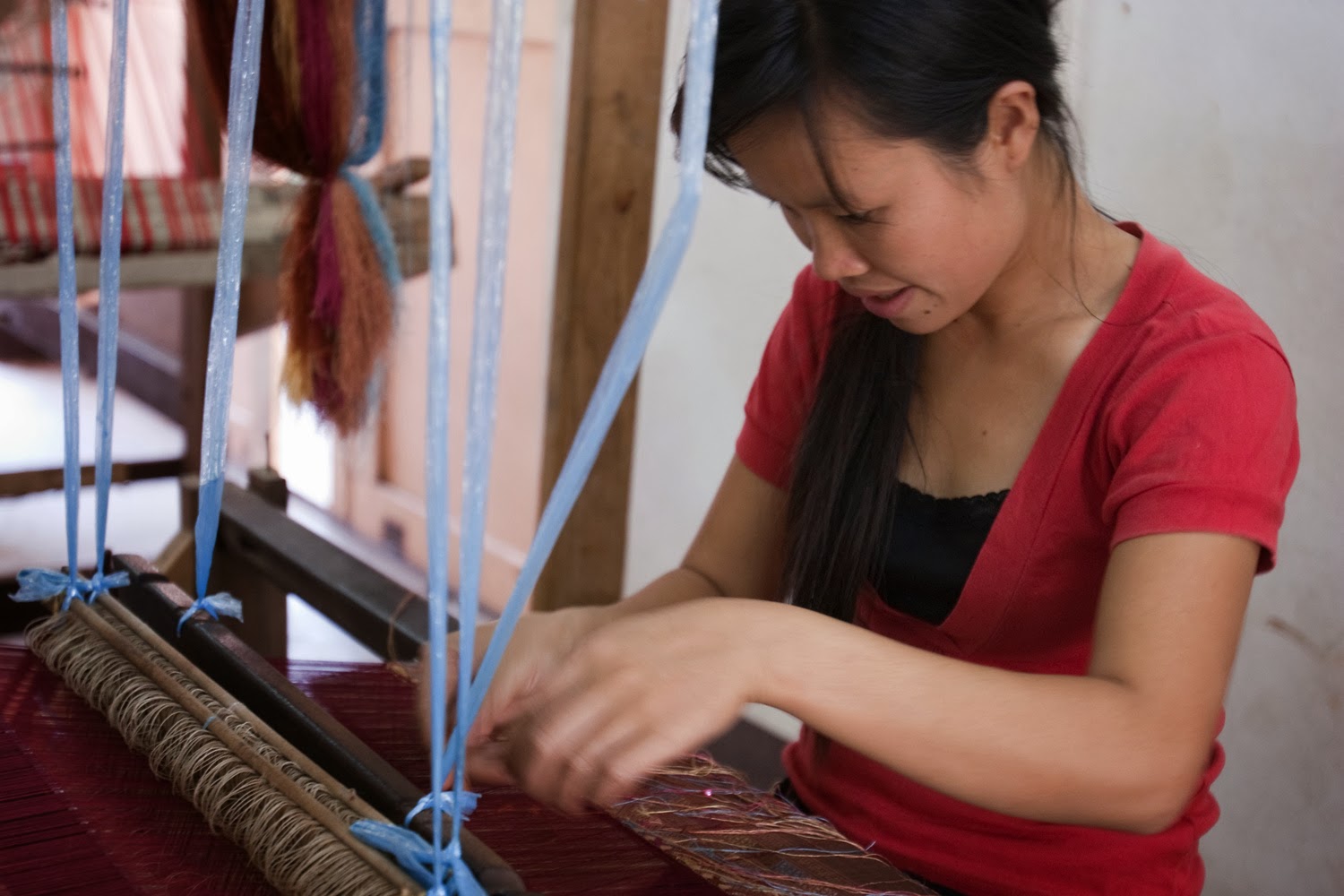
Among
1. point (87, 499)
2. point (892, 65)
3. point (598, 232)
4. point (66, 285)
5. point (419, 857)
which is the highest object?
point (892, 65)

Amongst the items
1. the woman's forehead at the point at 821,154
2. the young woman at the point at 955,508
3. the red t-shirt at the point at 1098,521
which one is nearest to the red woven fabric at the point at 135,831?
the young woman at the point at 955,508

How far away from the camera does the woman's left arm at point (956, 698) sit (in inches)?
30.2

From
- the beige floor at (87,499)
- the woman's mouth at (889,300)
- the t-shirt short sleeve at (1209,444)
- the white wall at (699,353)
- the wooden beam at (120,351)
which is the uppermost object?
the woman's mouth at (889,300)

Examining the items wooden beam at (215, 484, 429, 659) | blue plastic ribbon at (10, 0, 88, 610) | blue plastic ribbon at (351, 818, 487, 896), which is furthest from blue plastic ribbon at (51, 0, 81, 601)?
blue plastic ribbon at (351, 818, 487, 896)

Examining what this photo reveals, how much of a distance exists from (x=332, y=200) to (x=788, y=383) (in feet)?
3.42

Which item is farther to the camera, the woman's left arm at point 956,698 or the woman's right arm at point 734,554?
the woman's right arm at point 734,554

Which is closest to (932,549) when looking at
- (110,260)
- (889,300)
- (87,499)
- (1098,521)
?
Result: (1098,521)

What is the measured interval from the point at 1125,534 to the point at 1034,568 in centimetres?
17

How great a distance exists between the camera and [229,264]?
944mm

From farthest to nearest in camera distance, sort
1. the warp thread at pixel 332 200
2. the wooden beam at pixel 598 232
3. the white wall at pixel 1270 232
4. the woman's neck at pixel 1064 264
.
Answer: the wooden beam at pixel 598 232, the warp thread at pixel 332 200, the white wall at pixel 1270 232, the woman's neck at pixel 1064 264

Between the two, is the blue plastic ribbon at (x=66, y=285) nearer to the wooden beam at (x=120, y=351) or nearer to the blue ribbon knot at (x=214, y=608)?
the blue ribbon knot at (x=214, y=608)

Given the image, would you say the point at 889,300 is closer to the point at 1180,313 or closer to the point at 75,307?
the point at 1180,313

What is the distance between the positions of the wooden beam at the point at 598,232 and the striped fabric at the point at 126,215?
0.72 meters

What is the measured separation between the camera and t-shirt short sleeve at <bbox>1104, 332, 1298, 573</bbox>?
3.09 feet
